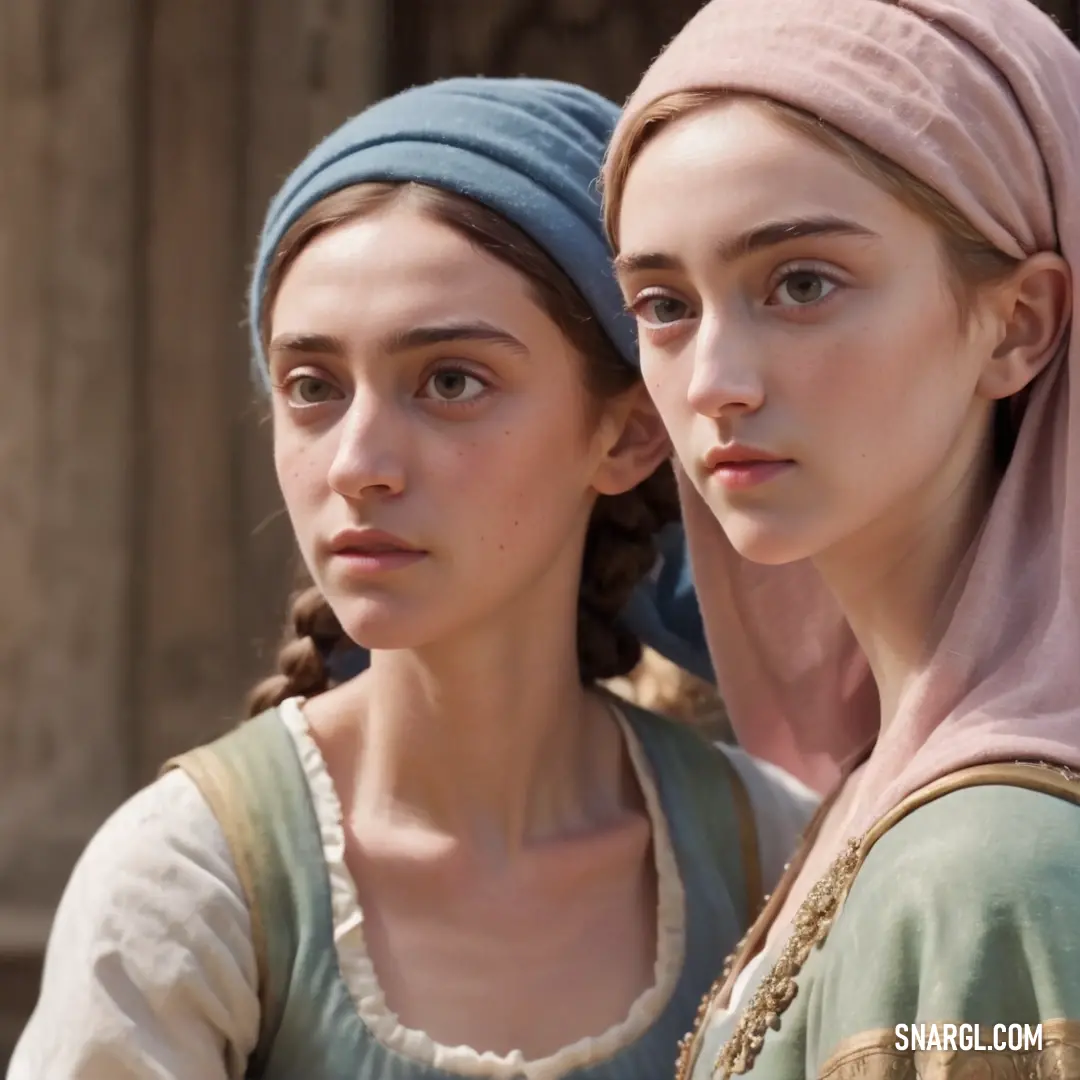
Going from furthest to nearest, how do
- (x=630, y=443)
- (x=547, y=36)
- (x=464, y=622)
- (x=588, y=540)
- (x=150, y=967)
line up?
(x=547, y=36) < (x=588, y=540) < (x=630, y=443) < (x=464, y=622) < (x=150, y=967)

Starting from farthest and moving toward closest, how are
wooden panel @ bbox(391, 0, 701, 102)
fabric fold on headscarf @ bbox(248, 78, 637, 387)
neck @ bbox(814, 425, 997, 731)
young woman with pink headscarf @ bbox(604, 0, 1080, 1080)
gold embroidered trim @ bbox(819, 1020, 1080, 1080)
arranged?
wooden panel @ bbox(391, 0, 701, 102) < fabric fold on headscarf @ bbox(248, 78, 637, 387) < neck @ bbox(814, 425, 997, 731) < young woman with pink headscarf @ bbox(604, 0, 1080, 1080) < gold embroidered trim @ bbox(819, 1020, 1080, 1080)

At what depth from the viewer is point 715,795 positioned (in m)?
1.62

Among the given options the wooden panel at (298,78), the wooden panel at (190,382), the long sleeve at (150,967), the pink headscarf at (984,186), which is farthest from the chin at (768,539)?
the wooden panel at (190,382)

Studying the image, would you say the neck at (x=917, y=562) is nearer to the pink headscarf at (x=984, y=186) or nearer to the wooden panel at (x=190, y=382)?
the pink headscarf at (x=984, y=186)

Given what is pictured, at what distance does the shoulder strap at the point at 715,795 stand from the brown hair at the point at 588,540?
0.08m

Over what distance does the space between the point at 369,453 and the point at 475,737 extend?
302 millimetres

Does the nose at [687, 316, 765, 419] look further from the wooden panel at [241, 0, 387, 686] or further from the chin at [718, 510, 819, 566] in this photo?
the wooden panel at [241, 0, 387, 686]

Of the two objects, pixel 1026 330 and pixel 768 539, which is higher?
pixel 1026 330

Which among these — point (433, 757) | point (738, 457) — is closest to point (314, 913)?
point (433, 757)

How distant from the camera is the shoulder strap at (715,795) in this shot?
1.58m

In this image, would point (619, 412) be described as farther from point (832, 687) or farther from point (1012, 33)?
point (1012, 33)

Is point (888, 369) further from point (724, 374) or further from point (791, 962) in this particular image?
point (791, 962)

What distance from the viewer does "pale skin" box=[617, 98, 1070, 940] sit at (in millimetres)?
1132

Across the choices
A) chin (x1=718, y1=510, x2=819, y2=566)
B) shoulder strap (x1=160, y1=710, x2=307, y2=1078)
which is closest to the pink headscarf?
chin (x1=718, y1=510, x2=819, y2=566)
